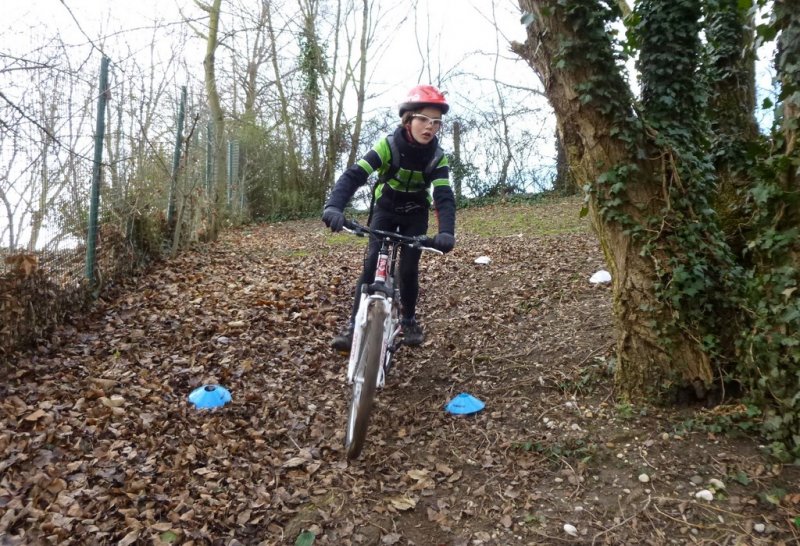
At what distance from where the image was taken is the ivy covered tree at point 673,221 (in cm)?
294

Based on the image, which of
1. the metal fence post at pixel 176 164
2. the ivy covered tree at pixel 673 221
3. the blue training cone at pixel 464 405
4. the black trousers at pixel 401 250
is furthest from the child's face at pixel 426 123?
the metal fence post at pixel 176 164

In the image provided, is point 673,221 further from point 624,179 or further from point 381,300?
point 381,300

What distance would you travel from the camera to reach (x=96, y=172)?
218 inches

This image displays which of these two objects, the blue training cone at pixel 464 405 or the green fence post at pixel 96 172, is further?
the green fence post at pixel 96 172

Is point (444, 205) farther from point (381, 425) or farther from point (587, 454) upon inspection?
point (587, 454)

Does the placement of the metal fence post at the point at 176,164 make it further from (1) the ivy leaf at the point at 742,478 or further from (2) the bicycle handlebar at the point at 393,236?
(1) the ivy leaf at the point at 742,478

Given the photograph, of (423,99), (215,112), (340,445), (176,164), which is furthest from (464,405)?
(215,112)

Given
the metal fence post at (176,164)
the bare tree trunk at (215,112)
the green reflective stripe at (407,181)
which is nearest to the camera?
the green reflective stripe at (407,181)

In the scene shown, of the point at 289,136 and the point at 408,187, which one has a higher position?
the point at 289,136

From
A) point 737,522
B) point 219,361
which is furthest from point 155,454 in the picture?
point 737,522

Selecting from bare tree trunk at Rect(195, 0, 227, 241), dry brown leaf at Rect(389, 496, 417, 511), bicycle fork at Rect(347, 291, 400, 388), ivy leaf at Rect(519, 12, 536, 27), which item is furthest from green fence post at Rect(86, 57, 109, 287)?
bare tree trunk at Rect(195, 0, 227, 241)

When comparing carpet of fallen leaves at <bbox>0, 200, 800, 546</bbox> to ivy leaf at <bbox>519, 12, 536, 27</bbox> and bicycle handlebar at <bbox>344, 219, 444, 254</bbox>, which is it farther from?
ivy leaf at <bbox>519, 12, 536, 27</bbox>

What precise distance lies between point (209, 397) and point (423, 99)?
8.18 feet

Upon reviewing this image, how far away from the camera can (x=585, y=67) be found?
3.46 metres
